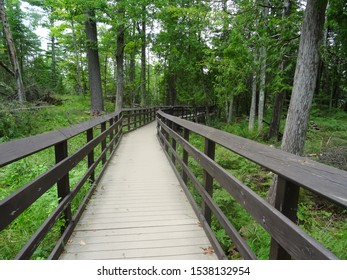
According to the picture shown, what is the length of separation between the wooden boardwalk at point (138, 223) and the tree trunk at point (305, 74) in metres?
2.20

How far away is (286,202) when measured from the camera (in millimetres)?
1400

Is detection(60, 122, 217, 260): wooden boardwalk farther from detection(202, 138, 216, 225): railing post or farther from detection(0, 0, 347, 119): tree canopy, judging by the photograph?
detection(0, 0, 347, 119): tree canopy

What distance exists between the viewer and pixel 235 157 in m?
8.52

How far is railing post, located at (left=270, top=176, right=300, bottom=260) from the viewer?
1385 millimetres

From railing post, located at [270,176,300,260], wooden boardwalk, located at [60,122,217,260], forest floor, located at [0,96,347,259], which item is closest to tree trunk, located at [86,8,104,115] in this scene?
forest floor, located at [0,96,347,259]

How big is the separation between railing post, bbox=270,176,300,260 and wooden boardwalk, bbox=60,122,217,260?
1195 millimetres

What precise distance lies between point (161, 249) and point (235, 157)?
21.0ft

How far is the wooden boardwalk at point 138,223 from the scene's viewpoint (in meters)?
2.56

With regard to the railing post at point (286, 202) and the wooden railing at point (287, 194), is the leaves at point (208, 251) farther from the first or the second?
the railing post at point (286, 202)

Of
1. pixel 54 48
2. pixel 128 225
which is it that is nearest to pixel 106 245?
pixel 128 225

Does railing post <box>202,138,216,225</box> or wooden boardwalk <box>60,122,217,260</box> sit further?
railing post <box>202,138,216,225</box>

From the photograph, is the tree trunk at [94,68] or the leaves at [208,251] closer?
the leaves at [208,251]

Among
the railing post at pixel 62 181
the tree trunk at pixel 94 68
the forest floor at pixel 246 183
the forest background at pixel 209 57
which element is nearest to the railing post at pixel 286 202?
the forest floor at pixel 246 183

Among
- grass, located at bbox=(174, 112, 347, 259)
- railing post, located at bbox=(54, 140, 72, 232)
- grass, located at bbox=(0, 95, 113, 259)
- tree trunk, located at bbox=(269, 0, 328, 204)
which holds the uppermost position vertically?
tree trunk, located at bbox=(269, 0, 328, 204)
